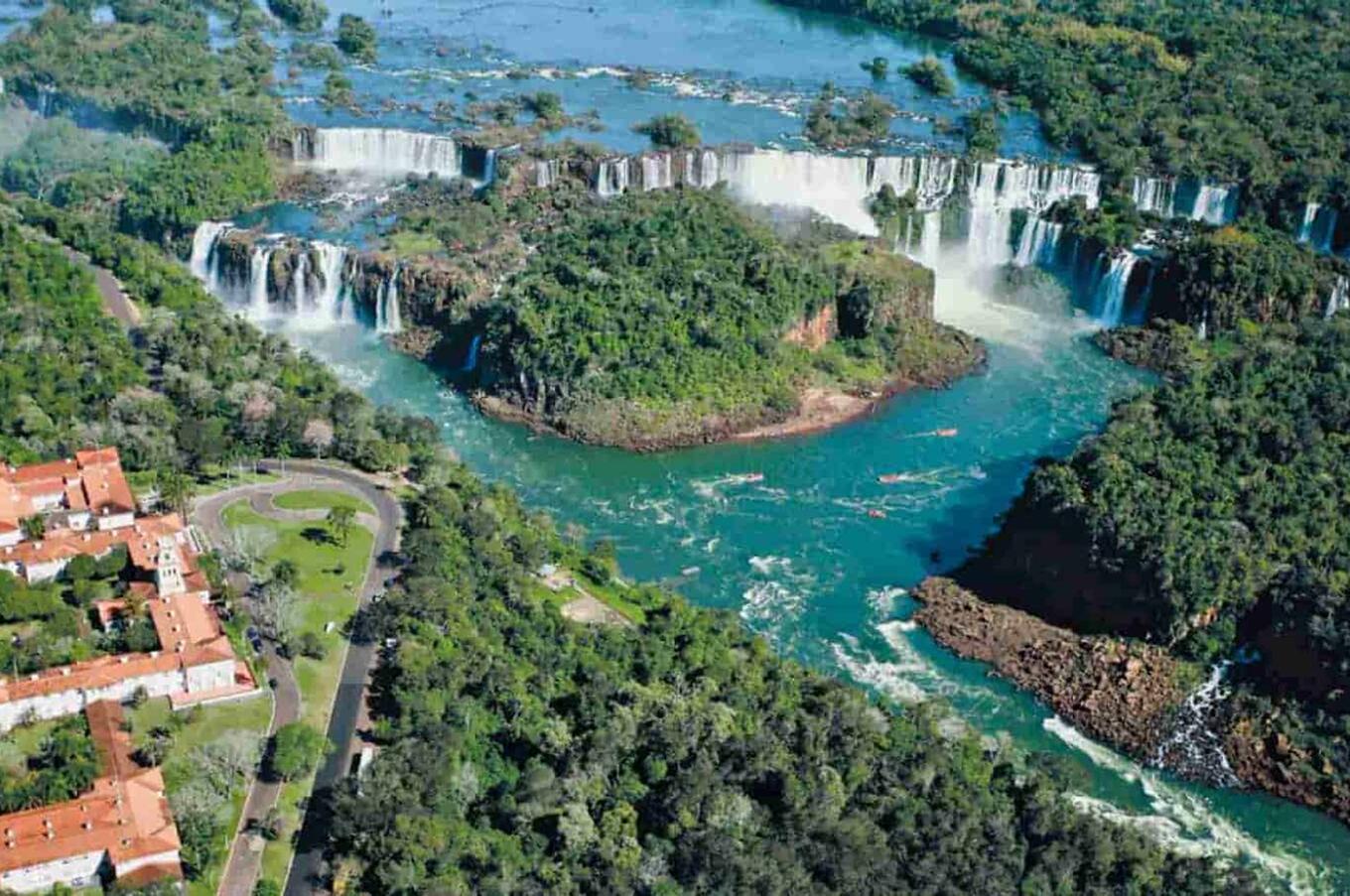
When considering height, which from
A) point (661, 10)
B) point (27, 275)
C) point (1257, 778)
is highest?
point (661, 10)

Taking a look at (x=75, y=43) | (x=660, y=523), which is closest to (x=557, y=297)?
(x=660, y=523)

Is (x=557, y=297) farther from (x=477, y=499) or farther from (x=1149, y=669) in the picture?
(x=1149, y=669)

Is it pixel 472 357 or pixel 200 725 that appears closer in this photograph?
pixel 200 725

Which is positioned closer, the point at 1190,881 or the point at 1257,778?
the point at 1190,881

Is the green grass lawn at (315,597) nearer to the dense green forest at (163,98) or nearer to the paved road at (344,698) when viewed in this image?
the paved road at (344,698)

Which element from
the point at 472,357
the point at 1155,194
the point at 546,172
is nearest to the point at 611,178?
the point at 546,172

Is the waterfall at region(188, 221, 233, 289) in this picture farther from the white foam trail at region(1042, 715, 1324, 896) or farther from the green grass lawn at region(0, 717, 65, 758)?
the white foam trail at region(1042, 715, 1324, 896)

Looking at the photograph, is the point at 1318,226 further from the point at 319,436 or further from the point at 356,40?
the point at 356,40
